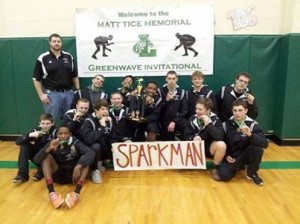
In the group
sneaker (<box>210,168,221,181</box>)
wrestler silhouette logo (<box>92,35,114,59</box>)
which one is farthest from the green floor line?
wrestler silhouette logo (<box>92,35,114,59</box>)

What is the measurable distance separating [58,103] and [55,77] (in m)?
0.39

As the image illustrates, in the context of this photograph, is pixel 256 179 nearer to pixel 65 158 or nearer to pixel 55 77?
pixel 65 158

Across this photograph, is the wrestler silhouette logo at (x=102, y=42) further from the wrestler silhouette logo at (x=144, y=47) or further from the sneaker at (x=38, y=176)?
the sneaker at (x=38, y=176)

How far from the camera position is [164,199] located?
309 cm

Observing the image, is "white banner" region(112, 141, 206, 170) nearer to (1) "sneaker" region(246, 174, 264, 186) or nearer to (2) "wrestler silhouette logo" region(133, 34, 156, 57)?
(1) "sneaker" region(246, 174, 264, 186)

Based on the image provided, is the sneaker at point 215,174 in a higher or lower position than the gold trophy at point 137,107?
lower

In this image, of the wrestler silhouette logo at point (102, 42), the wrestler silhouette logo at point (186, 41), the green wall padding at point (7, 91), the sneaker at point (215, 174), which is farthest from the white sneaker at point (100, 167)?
the wrestler silhouette logo at point (186, 41)

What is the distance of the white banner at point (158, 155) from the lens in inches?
145

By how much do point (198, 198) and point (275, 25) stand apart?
11.3ft

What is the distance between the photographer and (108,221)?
8.77 feet

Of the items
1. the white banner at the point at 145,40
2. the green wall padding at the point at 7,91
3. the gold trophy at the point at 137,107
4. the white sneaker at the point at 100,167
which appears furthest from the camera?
the green wall padding at the point at 7,91

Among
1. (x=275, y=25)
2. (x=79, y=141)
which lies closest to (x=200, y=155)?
(x=79, y=141)

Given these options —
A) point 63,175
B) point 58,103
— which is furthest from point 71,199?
point 58,103

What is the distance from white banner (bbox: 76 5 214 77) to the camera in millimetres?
4898
